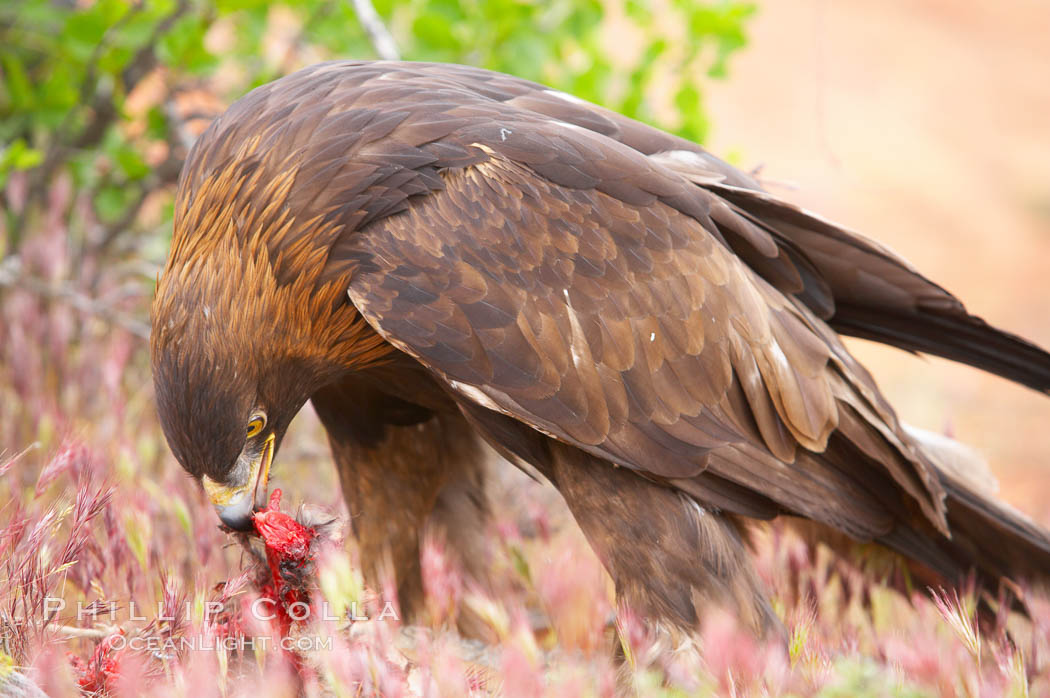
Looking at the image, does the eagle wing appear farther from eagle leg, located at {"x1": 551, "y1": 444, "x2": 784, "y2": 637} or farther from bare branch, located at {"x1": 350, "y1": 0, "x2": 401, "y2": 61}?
bare branch, located at {"x1": 350, "y1": 0, "x2": 401, "y2": 61}

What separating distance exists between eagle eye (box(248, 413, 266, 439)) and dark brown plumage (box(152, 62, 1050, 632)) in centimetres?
1

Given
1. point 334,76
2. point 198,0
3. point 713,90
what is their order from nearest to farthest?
point 334,76
point 198,0
point 713,90

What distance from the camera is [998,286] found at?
486 inches

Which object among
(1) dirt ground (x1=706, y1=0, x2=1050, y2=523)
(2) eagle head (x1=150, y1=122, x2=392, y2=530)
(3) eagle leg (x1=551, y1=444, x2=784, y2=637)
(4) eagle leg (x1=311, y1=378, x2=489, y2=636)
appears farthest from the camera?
(1) dirt ground (x1=706, y1=0, x2=1050, y2=523)

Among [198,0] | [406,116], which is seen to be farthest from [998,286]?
[406,116]

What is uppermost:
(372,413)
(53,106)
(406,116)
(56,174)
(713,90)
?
(406,116)

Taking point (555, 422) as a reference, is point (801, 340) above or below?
above

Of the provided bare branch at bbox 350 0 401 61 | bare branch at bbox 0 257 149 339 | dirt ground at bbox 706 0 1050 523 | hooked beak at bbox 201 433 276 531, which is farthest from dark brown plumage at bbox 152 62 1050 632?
dirt ground at bbox 706 0 1050 523

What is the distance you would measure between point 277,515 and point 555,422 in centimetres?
73

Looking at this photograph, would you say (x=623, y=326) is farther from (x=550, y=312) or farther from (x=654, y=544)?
(x=654, y=544)

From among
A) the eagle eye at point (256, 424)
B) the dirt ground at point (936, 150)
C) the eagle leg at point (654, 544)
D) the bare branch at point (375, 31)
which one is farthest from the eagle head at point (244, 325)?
the dirt ground at point (936, 150)

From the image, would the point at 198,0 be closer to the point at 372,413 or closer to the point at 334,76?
the point at 334,76

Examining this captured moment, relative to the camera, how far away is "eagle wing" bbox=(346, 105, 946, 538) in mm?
2781

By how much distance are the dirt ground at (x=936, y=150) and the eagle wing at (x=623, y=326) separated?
4.38 metres
